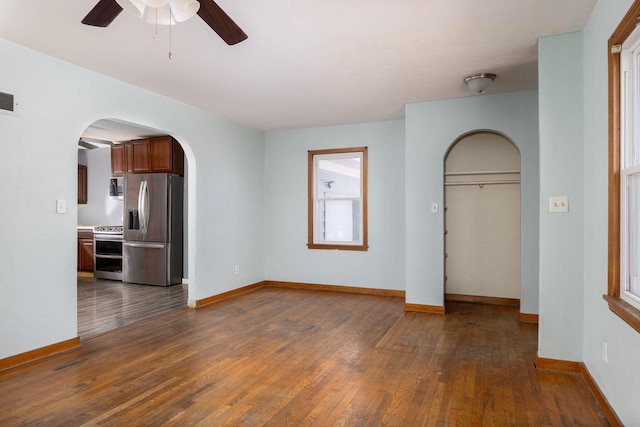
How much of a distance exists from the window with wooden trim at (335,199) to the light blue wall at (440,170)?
124cm

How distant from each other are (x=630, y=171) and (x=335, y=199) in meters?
4.26

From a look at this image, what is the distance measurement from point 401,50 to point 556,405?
9.05ft

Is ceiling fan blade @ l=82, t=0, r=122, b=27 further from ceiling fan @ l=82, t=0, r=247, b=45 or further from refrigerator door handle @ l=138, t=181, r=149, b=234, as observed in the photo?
refrigerator door handle @ l=138, t=181, r=149, b=234

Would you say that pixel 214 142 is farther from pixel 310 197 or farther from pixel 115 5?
pixel 115 5

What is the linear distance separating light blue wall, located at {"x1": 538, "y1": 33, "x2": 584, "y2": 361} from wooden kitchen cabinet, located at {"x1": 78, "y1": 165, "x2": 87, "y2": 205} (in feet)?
26.2

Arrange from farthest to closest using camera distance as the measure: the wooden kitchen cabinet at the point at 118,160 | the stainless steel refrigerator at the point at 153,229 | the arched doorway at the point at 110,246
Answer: the wooden kitchen cabinet at the point at 118,160
the stainless steel refrigerator at the point at 153,229
the arched doorway at the point at 110,246

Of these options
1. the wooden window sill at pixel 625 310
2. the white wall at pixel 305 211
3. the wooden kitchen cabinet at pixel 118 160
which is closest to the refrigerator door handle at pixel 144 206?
the wooden kitchen cabinet at pixel 118 160

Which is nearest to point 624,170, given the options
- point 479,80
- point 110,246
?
point 479,80

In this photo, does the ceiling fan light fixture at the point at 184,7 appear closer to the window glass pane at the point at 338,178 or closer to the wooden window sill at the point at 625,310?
the wooden window sill at the point at 625,310

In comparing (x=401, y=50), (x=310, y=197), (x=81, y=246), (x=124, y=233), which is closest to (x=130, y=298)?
(x=124, y=233)

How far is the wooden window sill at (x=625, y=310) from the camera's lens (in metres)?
1.77

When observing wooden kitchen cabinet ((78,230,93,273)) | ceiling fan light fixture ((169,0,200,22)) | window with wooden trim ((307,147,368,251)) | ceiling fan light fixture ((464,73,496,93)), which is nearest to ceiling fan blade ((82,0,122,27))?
ceiling fan light fixture ((169,0,200,22))

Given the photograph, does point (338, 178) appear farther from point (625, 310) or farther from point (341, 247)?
point (625, 310)

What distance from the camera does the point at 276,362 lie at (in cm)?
309
